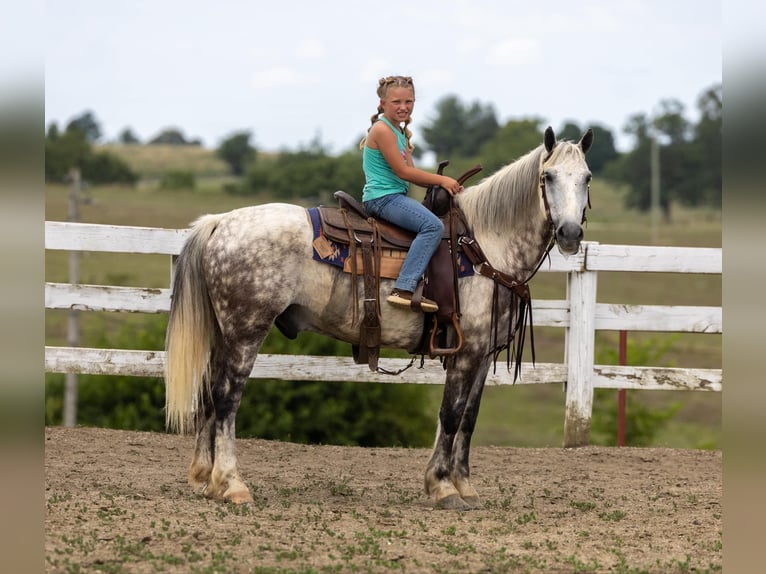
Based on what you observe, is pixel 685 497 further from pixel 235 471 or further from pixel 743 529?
pixel 743 529

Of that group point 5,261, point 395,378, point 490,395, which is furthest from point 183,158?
point 5,261

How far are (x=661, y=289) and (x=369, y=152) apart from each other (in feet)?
136

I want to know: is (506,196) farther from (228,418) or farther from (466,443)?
(228,418)

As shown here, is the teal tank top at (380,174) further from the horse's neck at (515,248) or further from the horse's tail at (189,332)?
the horse's tail at (189,332)

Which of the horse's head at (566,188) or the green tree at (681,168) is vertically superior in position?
the green tree at (681,168)

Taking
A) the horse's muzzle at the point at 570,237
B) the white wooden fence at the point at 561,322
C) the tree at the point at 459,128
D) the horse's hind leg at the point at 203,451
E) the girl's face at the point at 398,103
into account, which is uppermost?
the tree at the point at 459,128

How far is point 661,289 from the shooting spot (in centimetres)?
4481

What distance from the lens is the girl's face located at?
5645 mm

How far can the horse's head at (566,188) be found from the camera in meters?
5.24

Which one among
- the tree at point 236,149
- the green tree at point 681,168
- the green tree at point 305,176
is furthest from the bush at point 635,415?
the tree at point 236,149

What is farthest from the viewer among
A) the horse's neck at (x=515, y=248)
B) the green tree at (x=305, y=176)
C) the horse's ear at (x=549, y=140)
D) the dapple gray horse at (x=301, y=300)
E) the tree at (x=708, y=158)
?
the tree at (x=708, y=158)

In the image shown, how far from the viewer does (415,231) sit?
5711 mm

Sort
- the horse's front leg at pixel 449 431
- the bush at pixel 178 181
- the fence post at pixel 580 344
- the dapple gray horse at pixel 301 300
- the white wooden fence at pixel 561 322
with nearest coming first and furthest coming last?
the dapple gray horse at pixel 301 300 < the horse's front leg at pixel 449 431 < the white wooden fence at pixel 561 322 < the fence post at pixel 580 344 < the bush at pixel 178 181

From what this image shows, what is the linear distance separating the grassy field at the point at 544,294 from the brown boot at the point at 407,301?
17142 millimetres
